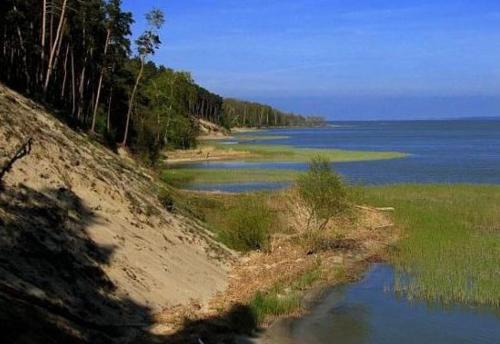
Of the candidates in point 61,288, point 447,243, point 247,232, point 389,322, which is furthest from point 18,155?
point 447,243

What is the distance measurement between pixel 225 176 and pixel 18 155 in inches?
1533

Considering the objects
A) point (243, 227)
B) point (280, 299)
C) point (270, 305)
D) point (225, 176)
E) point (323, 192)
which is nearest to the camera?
A: point (270, 305)

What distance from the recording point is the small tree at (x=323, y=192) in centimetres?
2556

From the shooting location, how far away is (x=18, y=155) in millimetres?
18031

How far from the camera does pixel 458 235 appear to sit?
89.7ft

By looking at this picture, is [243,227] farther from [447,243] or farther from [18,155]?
[18,155]

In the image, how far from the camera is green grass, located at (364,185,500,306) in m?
19.4

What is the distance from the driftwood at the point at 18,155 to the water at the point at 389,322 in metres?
7.99

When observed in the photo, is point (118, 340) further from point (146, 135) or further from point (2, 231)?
point (146, 135)

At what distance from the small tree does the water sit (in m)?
6.45

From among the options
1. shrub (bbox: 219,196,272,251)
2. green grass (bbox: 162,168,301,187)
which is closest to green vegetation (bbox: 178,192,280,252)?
shrub (bbox: 219,196,272,251)

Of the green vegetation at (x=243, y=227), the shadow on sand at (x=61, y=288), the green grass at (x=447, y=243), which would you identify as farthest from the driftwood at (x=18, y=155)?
the green grass at (x=447, y=243)

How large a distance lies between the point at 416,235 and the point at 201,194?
15805 millimetres

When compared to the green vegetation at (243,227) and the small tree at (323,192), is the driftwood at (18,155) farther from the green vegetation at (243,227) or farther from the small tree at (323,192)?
the small tree at (323,192)
